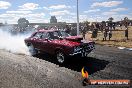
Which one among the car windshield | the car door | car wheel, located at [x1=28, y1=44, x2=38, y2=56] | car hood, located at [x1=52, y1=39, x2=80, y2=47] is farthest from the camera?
car wheel, located at [x1=28, y1=44, x2=38, y2=56]

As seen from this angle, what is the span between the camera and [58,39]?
11.5m

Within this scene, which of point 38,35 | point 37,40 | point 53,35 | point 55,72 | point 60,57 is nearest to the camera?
point 55,72

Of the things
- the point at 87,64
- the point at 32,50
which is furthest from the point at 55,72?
the point at 32,50

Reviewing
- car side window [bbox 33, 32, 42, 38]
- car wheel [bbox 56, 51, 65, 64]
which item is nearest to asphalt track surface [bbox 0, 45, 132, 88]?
car wheel [bbox 56, 51, 65, 64]

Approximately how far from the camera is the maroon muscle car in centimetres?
1042

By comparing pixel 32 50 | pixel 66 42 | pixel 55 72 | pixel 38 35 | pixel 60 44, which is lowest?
pixel 55 72

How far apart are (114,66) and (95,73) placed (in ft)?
5.12

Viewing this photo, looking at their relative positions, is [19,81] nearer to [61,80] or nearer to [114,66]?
[61,80]

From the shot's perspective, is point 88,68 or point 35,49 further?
point 35,49

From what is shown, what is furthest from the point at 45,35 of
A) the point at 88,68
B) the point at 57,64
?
the point at 88,68

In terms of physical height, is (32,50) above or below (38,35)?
below

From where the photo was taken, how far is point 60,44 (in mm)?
10852

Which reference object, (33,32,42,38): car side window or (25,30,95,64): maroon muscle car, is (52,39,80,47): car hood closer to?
(25,30,95,64): maroon muscle car

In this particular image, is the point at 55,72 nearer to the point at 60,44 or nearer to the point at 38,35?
the point at 60,44
